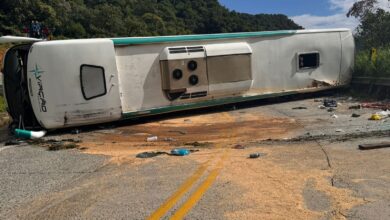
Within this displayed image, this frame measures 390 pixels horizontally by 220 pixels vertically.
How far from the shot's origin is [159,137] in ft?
31.5

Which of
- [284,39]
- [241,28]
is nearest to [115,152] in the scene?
[284,39]

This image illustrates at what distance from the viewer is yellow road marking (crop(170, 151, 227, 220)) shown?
467 cm

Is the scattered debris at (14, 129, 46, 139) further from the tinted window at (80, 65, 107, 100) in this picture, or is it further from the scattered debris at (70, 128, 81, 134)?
the tinted window at (80, 65, 107, 100)

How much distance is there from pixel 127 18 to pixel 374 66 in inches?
2241

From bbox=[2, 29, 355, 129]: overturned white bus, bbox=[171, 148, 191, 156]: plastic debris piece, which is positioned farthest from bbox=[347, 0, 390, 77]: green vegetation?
bbox=[171, 148, 191, 156]: plastic debris piece

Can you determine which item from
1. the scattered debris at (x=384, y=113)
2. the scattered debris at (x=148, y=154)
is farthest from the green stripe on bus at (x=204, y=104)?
the scattered debris at (x=384, y=113)

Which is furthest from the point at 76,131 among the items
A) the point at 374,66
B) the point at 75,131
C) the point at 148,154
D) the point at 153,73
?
the point at 374,66

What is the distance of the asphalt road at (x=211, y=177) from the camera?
480 centimetres

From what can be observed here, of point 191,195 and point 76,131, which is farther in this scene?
point 76,131

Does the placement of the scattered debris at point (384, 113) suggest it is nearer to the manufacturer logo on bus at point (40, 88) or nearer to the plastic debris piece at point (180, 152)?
the plastic debris piece at point (180, 152)

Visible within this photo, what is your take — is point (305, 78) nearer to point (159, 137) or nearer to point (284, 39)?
point (284, 39)

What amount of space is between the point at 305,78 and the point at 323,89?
0.88 m

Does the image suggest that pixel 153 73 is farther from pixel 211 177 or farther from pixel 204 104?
pixel 211 177

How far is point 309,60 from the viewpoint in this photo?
1454cm
